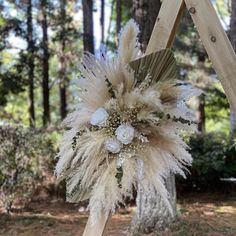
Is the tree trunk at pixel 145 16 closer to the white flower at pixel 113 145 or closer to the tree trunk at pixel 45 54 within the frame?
the white flower at pixel 113 145

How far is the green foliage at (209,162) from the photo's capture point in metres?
5.93

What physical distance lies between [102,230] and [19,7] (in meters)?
8.38

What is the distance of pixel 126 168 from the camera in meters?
1.66

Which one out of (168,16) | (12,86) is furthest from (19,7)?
(168,16)

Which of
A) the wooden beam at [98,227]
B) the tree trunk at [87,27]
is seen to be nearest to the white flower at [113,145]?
the wooden beam at [98,227]

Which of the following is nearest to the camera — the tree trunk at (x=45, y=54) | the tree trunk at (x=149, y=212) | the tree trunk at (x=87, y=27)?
the tree trunk at (x=149, y=212)

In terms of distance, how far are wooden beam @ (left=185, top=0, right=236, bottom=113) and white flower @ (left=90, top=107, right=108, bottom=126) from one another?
1.56ft

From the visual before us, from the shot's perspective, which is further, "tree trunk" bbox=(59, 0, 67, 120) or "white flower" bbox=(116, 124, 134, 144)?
"tree trunk" bbox=(59, 0, 67, 120)

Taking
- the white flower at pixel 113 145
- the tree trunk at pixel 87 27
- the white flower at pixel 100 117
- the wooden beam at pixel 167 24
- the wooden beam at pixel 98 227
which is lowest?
the wooden beam at pixel 98 227

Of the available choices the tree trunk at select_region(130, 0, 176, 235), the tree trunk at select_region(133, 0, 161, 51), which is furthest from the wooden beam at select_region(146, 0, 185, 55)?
the tree trunk at select_region(133, 0, 161, 51)

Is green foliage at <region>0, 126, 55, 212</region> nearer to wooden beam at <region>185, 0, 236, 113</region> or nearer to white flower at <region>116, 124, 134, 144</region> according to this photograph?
white flower at <region>116, 124, 134, 144</region>

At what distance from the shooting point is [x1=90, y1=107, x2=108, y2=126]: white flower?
1662 millimetres

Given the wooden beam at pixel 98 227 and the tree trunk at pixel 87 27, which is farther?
the tree trunk at pixel 87 27

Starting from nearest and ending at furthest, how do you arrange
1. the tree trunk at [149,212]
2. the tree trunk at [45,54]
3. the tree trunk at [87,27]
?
the tree trunk at [149,212] → the tree trunk at [87,27] → the tree trunk at [45,54]
